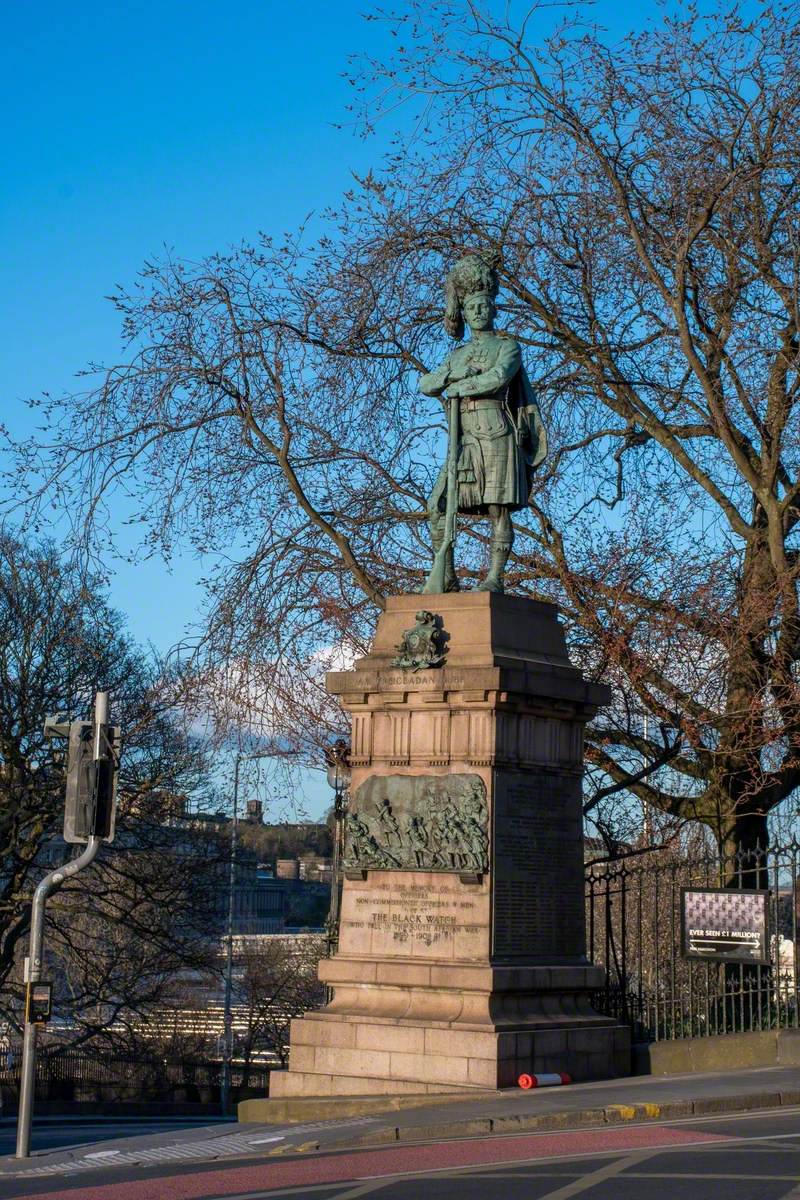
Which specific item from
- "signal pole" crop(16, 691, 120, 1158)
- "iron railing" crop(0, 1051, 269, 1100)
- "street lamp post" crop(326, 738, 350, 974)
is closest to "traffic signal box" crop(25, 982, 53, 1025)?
"signal pole" crop(16, 691, 120, 1158)

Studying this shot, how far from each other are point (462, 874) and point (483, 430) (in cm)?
452

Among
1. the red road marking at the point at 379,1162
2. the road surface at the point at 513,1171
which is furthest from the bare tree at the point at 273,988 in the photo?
the red road marking at the point at 379,1162

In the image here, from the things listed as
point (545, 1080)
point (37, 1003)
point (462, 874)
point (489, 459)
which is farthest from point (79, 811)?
point (489, 459)

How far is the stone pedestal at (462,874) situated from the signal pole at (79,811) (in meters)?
3.02

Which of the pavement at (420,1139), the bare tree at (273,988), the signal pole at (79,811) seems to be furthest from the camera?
the bare tree at (273,988)

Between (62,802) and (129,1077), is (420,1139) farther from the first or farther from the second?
(129,1077)

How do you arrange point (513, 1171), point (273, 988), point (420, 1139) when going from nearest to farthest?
point (513, 1171) → point (420, 1139) → point (273, 988)

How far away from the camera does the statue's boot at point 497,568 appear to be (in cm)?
1636

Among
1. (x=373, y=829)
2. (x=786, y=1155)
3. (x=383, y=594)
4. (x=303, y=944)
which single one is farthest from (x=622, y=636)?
(x=303, y=944)

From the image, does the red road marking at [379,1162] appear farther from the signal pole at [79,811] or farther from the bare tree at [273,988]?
the bare tree at [273,988]

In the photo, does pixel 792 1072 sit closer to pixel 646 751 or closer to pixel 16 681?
pixel 646 751

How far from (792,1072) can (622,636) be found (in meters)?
5.99

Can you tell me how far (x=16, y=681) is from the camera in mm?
34438

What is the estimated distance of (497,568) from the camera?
16547 mm
